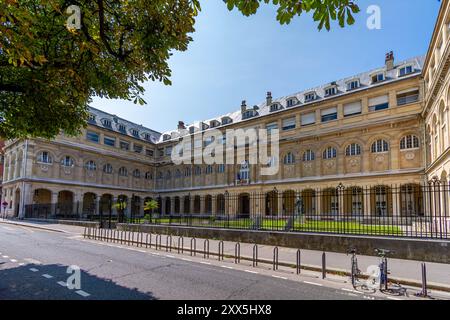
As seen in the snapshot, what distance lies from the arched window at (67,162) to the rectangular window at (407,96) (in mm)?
40181

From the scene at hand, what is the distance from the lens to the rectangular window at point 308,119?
112 ft

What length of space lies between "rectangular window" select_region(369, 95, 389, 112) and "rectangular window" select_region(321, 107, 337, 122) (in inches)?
150

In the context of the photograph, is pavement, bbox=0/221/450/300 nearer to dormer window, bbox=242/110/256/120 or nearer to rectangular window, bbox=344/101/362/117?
rectangular window, bbox=344/101/362/117

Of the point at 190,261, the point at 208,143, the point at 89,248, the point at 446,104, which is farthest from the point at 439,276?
the point at 208,143

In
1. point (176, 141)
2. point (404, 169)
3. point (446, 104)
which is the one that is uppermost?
point (176, 141)

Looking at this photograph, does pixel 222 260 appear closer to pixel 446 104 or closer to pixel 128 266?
pixel 128 266

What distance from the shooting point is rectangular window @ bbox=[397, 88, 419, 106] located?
27100 mm

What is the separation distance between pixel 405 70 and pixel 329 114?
8.34 metres

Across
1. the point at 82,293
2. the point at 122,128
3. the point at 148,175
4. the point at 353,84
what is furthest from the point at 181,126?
the point at 82,293

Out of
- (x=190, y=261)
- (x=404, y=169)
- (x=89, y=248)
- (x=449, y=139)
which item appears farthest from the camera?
(x=404, y=169)

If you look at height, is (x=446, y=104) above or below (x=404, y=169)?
above

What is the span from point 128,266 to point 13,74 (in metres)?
6.58

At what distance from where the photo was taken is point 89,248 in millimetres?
12164

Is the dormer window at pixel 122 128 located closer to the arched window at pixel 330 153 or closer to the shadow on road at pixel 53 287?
the arched window at pixel 330 153
